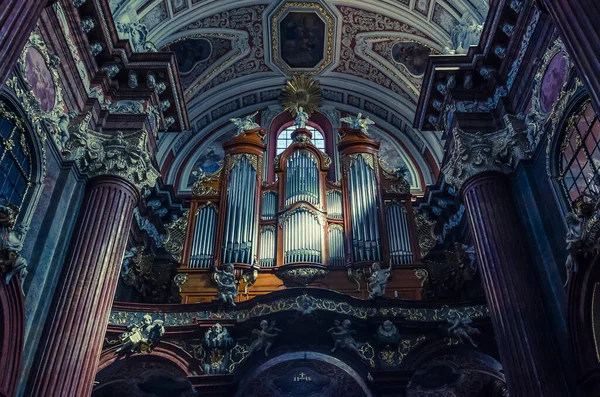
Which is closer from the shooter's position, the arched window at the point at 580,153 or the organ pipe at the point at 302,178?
the arched window at the point at 580,153

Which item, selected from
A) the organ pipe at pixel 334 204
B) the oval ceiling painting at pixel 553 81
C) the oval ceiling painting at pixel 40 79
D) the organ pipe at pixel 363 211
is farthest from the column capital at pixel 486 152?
the oval ceiling painting at pixel 40 79

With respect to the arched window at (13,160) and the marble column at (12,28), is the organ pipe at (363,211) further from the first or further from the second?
the marble column at (12,28)

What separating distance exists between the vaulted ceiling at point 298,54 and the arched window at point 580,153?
226 inches

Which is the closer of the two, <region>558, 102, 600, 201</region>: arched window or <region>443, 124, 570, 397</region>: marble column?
<region>443, 124, 570, 397</region>: marble column

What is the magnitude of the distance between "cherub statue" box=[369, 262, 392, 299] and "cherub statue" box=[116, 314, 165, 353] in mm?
3887

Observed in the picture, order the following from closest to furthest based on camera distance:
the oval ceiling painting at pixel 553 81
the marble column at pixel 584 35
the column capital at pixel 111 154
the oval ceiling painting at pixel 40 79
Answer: the marble column at pixel 584 35
the oval ceiling painting at pixel 40 79
the oval ceiling painting at pixel 553 81
the column capital at pixel 111 154

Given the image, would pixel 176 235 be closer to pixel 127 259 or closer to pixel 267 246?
pixel 127 259

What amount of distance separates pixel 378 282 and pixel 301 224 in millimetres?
2683

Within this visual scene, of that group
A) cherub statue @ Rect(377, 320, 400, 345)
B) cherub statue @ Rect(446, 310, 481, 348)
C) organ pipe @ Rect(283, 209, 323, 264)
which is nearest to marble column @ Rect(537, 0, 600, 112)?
cherub statue @ Rect(446, 310, 481, 348)

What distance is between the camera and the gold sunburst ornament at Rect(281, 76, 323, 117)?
1755cm

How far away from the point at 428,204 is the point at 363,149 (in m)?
2.19

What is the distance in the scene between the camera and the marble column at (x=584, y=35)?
591 centimetres

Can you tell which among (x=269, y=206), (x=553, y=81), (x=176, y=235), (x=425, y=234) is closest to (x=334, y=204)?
(x=269, y=206)

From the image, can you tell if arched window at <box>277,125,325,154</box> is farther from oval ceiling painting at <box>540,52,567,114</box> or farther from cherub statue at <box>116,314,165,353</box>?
oval ceiling painting at <box>540,52,567,114</box>
